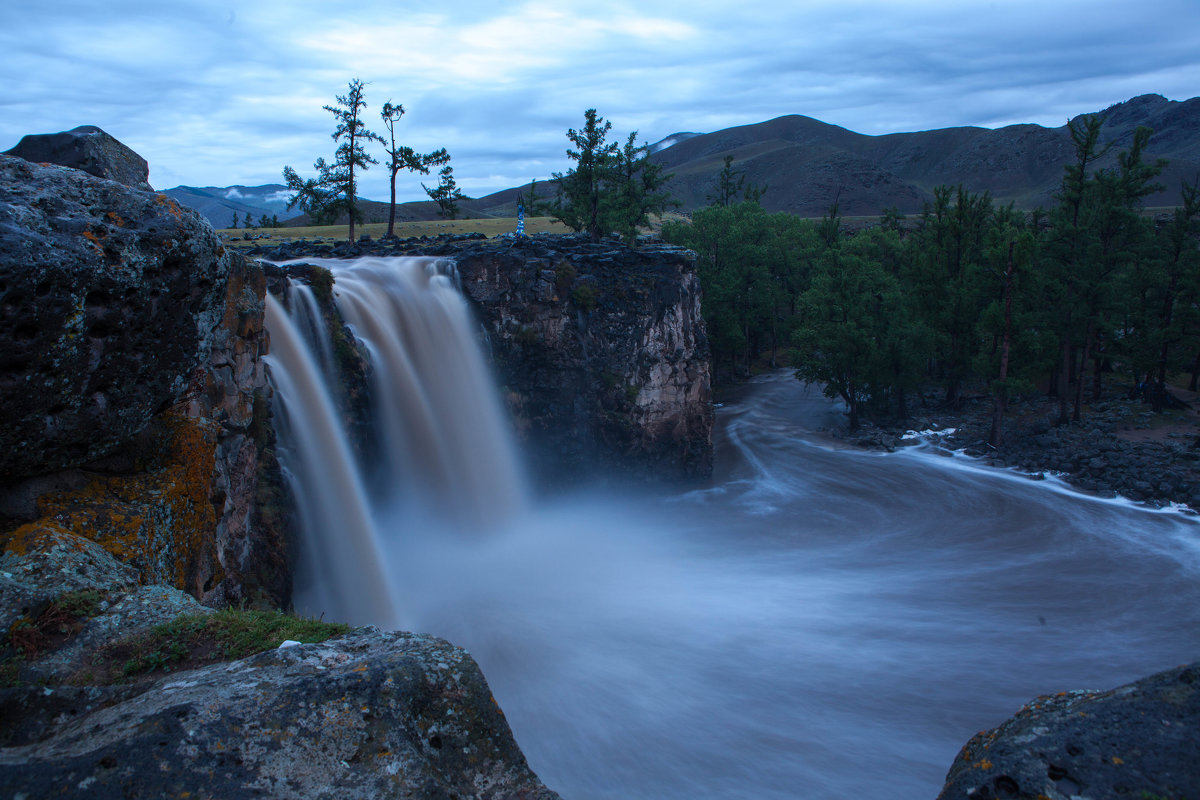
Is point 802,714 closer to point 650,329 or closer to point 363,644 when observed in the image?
point 363,644

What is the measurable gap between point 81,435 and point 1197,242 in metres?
43.1

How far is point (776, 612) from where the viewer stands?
48.7ft

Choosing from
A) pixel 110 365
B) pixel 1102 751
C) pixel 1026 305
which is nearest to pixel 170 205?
pixel 110 365

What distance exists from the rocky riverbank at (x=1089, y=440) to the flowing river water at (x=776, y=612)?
53.2 inches

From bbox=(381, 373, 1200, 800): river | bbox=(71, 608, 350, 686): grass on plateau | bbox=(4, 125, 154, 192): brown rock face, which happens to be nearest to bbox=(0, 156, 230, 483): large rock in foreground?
bbox=(71, 608, 350, 686): grass on plateau

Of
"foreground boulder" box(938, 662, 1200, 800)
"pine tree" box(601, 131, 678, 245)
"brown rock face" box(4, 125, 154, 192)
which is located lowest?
"foreground boulder" box(938, 662, 1200, 800)

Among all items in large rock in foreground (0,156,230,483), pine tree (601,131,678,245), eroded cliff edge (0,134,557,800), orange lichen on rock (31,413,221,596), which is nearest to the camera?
eroded cliff edge (0,134,557,800)

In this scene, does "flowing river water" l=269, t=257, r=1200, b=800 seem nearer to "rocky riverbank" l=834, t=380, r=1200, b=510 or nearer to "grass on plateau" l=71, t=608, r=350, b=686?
"rocky riverbank" l=834, t=380, r=1200, b=510

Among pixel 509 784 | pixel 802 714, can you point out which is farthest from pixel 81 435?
pixel 802 714

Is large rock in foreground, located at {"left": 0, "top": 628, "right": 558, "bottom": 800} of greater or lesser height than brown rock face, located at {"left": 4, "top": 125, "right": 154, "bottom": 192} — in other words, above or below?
below

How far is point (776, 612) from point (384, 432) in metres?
10.9

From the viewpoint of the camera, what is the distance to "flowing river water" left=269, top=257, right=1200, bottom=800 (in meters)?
10.1

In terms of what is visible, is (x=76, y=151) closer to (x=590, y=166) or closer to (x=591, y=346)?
(x=591, y=346)

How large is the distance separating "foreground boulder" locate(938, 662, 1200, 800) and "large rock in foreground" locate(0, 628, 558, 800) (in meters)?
2.54
